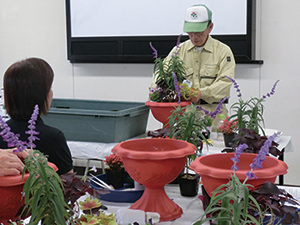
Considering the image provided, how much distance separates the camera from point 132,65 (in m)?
5.34

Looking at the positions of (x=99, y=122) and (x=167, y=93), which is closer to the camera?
(x=167, y=93)

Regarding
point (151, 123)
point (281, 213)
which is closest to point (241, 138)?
point (281, 213)

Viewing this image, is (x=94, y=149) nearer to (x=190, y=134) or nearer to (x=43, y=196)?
(x=190, y=134)

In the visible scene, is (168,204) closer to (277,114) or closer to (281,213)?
(281,213)

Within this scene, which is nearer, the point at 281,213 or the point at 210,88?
the point at 281,213

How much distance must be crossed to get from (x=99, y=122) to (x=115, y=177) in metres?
1.25

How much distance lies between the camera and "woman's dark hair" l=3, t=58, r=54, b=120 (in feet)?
6.38

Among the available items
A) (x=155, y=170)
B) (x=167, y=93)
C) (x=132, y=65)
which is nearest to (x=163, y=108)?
(x=167, y=93)

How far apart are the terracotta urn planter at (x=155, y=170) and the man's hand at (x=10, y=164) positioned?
0.38 m

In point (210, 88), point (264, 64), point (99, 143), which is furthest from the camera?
point (264, 64)

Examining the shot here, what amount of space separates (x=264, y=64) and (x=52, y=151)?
324cm

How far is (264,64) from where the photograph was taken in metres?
4.72

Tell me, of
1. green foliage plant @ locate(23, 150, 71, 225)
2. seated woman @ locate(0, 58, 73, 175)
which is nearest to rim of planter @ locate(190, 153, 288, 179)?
green foliage plant @ locate(23, 150, 71, 225)

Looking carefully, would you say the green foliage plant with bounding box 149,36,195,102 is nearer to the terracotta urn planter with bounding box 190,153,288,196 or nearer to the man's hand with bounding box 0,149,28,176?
the terracotta urn planter with bounding box 190,153,288,196
